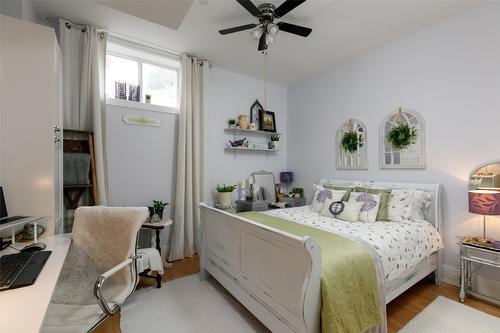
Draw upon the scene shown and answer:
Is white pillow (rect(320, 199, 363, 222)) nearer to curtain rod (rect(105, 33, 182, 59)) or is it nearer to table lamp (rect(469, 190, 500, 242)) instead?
table lamp (rect(469, 190, 500, 242))

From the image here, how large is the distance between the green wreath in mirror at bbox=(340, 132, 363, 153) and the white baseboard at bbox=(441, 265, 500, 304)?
1.78m

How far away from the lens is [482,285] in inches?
91.4

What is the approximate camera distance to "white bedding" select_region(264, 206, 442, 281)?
6.24ft

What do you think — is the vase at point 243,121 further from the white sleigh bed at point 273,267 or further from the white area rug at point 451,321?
the white area rug at point 451,321

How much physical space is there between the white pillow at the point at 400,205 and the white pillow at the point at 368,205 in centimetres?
16

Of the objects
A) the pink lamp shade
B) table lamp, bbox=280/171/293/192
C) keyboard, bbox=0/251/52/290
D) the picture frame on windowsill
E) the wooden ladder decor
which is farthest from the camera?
table lamp, bbox=280/171/293/192

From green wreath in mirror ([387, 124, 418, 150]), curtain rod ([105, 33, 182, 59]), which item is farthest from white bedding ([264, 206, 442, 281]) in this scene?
curtain rod ([105, 33, 182, 59])

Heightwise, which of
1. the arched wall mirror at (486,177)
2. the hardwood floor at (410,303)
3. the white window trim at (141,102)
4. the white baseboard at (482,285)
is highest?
the white window trim at (141,102)

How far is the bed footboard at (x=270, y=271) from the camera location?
4.44ft

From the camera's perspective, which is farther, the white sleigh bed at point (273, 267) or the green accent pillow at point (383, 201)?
the green accent pillow at point (383, 201)

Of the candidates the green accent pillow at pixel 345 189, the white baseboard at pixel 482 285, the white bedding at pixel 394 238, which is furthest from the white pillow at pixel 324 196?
the white baseboard at pixel 482 285

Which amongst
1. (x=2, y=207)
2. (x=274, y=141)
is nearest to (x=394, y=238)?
(x=274, y=141)

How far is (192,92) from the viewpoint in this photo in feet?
11.3

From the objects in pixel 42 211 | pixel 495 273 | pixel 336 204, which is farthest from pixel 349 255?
pixel 42 211
